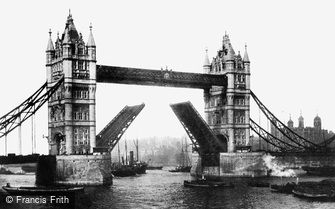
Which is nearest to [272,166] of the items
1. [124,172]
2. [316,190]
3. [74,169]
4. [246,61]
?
[246,61]

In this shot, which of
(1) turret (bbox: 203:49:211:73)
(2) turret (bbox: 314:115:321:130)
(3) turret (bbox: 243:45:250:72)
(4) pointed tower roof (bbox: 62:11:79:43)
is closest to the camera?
(4) pointed tower roof (bbox: 62:11:79:43)

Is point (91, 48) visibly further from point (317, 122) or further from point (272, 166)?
point (317, 122)

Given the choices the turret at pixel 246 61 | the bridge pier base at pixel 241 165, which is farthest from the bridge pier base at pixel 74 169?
the turret at pixel 246 61

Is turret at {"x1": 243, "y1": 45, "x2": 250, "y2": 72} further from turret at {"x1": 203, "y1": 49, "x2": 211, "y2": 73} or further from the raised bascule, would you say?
turret at {"x1": 203, "y1": 49, "x2": 211, "y2": 73}

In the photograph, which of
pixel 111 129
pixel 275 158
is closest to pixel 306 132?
pixel 275 158

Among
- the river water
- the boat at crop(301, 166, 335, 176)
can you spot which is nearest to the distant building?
the boat at crop(301, 166, 335, 176)

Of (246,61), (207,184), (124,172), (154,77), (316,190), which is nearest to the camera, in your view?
(316,190)
